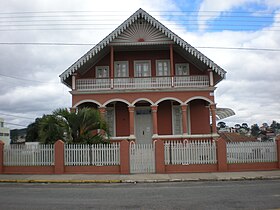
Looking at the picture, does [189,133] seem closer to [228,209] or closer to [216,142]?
[216,142]

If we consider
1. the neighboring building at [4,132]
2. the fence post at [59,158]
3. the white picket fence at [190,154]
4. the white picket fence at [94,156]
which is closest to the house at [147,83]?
the white picket fence at [190,154]

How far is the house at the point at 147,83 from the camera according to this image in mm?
22312

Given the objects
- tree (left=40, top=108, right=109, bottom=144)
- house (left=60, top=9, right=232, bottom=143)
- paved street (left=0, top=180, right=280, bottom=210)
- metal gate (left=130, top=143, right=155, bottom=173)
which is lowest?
paved street (left=0, top=180, right=280, bottom=210)

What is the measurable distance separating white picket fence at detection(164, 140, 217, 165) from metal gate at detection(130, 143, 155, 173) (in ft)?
2.38

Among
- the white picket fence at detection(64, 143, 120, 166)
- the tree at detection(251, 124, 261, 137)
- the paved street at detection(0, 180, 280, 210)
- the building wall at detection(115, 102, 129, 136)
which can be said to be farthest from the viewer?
the tree at detection(251, 124, 261, 137)

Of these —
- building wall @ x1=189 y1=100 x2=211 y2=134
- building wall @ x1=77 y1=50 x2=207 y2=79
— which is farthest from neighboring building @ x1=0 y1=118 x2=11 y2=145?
building wall @ x1=189 y1=100 x2=211 y2=134

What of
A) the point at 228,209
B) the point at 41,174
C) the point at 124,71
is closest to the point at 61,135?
the point at 41,174

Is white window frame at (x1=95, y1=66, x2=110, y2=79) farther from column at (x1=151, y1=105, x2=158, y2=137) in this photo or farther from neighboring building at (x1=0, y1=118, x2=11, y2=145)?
neighboring building at (x1=0, y1=118, x2=11, y2=145)

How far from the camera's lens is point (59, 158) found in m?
16.2

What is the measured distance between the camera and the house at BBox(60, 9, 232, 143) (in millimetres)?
22312

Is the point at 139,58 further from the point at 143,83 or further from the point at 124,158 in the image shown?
the point at 124,158

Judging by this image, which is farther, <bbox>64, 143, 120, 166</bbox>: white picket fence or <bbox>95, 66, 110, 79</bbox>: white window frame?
<bbox>95, 66, 110, 79</bbox>: white window frame

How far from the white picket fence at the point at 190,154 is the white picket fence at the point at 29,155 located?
5.73 meters

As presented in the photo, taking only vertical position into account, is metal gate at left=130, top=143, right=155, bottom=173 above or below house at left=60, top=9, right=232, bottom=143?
below
